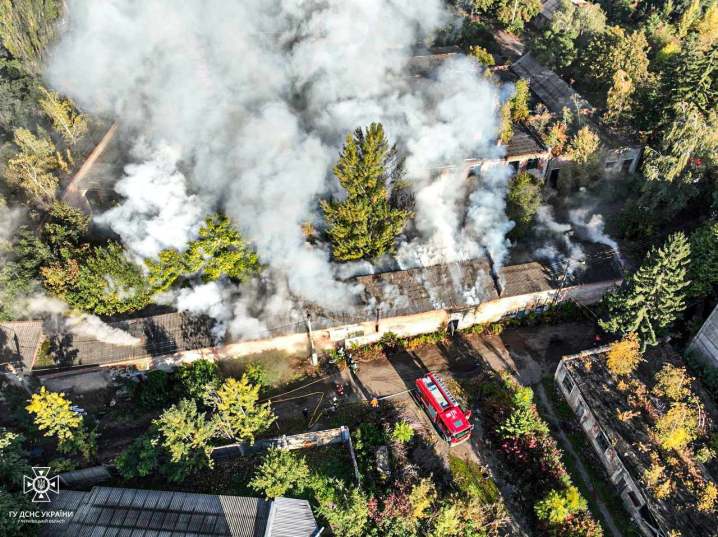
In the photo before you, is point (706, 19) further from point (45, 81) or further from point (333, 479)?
point (45, 81)

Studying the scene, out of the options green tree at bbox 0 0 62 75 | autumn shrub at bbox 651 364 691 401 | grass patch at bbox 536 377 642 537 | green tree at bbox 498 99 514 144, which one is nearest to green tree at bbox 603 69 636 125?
green tree at bbox 498 99 514 144

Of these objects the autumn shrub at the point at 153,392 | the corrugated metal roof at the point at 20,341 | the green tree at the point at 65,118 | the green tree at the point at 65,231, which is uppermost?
the green tree at the point at 65,118

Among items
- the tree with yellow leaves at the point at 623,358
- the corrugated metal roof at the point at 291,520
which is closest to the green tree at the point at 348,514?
the corrugated metal roof at the point at 291,520

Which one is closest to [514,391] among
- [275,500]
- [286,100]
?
[275,500]

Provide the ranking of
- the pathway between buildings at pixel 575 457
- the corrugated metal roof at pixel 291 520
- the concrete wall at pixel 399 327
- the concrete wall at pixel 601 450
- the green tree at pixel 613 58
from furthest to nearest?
1. the green tree at pixel 613 58
2. the concrete wall at pixel 399 327
3. the pathway between buildings at pixel 575 457
4. the concrete wall at pixel 601 450
5. the corrugated metal roof at pixel 291 520

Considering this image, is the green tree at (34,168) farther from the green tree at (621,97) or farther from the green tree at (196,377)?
the green tree at (621,97)

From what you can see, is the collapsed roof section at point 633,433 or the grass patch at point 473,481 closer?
the collapsed roof section at point 633,433

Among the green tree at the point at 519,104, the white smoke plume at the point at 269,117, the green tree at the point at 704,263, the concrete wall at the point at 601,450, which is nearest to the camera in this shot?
the concrete wall at the point at 601,450

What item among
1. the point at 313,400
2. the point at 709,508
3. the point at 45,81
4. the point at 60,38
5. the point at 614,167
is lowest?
the point at 709,508
